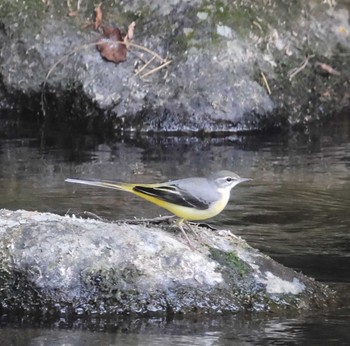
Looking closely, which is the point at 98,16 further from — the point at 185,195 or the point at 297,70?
the point at 185,195

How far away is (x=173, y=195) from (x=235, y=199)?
299 centimetres

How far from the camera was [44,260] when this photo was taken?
4.94 metres

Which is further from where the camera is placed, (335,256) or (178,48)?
(178,48)

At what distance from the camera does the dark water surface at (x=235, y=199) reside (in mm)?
4793

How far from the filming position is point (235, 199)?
8273mm

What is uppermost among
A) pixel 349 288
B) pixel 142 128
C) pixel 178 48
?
pixel 178 48

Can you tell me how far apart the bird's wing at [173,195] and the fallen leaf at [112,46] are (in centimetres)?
609

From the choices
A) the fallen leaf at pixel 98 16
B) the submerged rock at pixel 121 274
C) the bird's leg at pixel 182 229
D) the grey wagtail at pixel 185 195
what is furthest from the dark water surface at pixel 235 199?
the fallen leaf at pixel 98 16

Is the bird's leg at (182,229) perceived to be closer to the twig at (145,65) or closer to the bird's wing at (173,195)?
the bird's wing at (173,195)

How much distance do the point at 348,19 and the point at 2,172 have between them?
5473 mm

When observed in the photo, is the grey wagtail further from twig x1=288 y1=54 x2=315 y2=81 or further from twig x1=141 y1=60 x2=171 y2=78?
twig x1=288 y1=54 x2=315 y2=81

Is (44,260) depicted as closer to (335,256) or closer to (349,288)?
(349,288)

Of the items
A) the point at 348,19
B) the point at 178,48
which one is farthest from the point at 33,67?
the point at 348,19

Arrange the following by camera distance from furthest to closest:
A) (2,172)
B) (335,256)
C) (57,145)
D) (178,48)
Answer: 1. (178,48)
2. (57,145)
3. (2,172)
4. (335,256)
